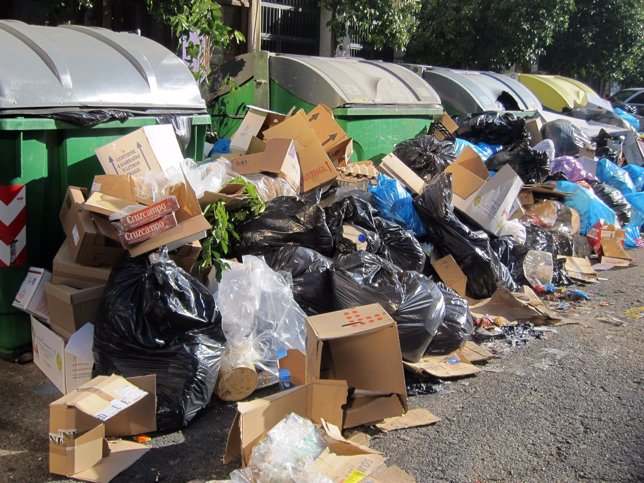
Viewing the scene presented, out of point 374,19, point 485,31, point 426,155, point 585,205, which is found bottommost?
point 585,205

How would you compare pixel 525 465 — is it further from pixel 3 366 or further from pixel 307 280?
pixel 3 366

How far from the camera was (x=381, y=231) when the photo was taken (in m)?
4.36

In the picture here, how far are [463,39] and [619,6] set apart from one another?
4.53 metres

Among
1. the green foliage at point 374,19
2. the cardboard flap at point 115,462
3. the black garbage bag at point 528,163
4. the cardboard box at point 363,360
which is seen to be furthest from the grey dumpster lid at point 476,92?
the cardboard flap at point 115,462

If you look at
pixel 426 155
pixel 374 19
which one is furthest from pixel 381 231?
pixel 374 19

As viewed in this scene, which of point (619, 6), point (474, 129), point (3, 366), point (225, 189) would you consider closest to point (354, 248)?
point (225, 189)

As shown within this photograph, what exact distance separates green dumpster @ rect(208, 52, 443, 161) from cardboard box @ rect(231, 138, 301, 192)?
1.28 meters

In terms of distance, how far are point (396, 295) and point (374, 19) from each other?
6273 mm

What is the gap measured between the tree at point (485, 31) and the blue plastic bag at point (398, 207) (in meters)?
7.44

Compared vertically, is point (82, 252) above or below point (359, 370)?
above

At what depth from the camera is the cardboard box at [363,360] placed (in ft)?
9.25

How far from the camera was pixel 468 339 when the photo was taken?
391cm

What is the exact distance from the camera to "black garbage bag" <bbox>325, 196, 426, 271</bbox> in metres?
4.22

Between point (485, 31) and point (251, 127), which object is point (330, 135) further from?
point (485, 31)
